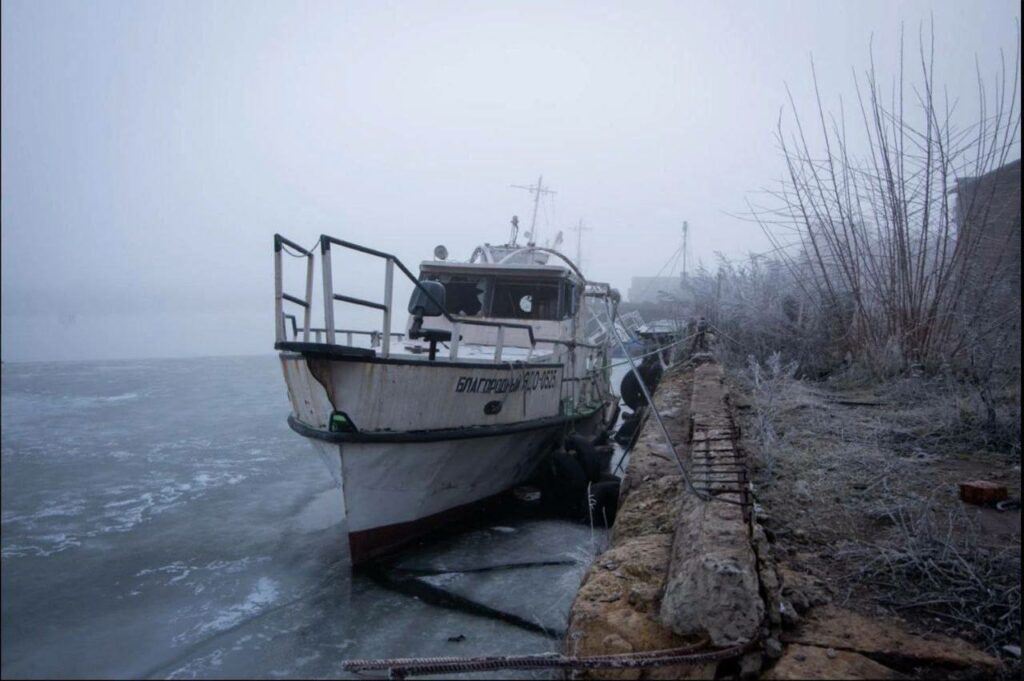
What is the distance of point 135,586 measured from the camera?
4309 mm

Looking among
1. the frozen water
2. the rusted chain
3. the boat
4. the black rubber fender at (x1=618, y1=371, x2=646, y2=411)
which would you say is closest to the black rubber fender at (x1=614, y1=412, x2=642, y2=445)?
the black rubber fender at (x1=618, y1=371, x2=646, y2=411)

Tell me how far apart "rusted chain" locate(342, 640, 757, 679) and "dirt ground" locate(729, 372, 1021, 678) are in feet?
1.13

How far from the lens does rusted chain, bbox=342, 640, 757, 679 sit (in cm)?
179

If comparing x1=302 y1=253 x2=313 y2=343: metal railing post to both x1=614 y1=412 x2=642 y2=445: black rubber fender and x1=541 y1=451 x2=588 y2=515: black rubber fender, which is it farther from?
x1=614 y1=412 x2=642 y2=445: black rubber fender

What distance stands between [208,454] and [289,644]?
6461 millimetres

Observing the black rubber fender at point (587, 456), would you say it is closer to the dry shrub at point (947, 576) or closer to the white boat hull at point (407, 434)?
the white boat hull at point (407, 434)

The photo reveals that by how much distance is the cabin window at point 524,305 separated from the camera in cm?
770

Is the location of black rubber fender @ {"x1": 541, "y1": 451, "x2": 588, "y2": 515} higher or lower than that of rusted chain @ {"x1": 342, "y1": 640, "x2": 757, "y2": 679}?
lower

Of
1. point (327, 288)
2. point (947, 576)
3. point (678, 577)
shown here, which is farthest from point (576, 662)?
point (327, 288)

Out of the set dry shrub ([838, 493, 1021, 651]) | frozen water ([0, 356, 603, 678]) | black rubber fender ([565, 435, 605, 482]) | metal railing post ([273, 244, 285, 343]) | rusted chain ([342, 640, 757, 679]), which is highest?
metal railing post ([273, 244, 285, 343])

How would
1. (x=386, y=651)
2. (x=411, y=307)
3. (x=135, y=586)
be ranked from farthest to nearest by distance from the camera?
(x=411, y=307)
(x=135, y=586)
(x=386, y=651)

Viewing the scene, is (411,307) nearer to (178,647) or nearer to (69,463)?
(178,647)

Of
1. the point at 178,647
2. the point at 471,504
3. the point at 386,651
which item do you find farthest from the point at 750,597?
the point at 471,504

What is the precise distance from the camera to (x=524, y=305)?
784cm
